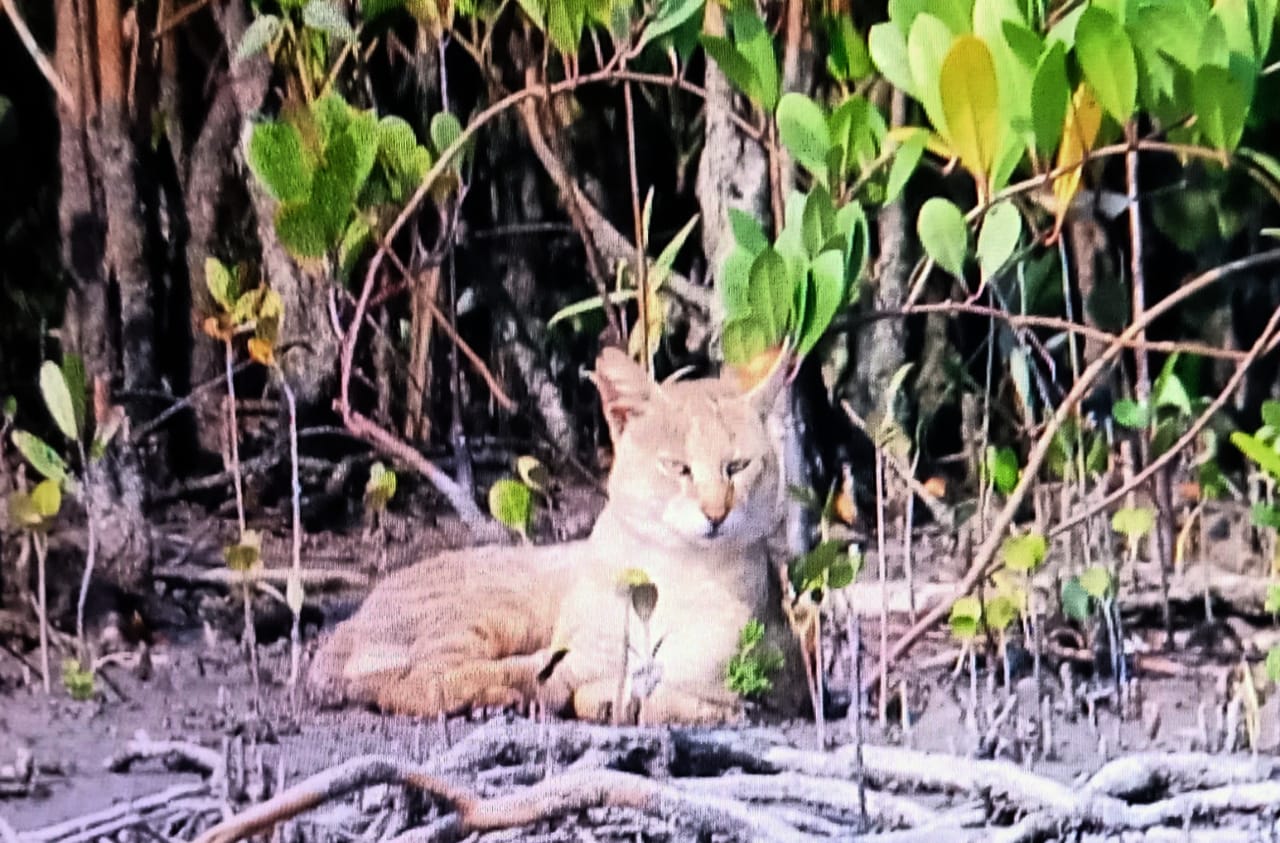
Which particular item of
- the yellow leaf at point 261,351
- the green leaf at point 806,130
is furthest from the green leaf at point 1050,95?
the yellow leaf at point 261,351

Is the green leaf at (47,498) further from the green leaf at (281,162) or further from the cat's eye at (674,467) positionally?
the cat's eye at (674,467)

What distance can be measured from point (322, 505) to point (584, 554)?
0.47 feet

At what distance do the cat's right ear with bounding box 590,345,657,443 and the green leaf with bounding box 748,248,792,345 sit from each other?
0.07 meters

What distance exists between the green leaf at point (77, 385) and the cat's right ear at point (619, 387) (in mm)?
272

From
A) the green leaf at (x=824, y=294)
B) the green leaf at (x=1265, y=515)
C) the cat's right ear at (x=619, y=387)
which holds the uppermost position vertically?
the green leaf at (x=824, y=294)

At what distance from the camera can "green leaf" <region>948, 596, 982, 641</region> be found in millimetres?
712

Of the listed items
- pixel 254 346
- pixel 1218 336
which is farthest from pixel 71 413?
pixel 1218 336

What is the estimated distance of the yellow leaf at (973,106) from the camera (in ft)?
2.19

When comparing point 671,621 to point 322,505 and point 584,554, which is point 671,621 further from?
point 322,505

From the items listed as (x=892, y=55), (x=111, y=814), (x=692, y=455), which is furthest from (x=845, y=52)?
(x=111, y=814)

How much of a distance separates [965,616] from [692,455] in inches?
7.1

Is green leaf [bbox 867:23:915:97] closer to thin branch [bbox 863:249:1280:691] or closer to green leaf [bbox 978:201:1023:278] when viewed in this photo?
green leaf [bbox 978:201:1023:278]

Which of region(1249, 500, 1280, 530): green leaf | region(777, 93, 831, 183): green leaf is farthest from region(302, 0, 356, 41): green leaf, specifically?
region(1249, 500, 1280, 530): green leaf

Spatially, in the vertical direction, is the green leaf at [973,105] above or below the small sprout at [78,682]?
above
